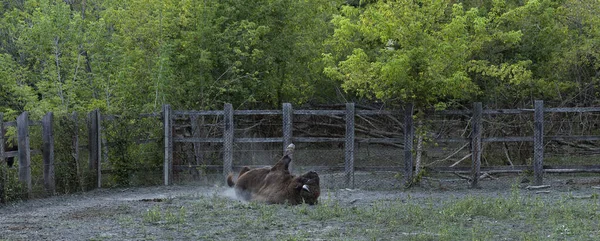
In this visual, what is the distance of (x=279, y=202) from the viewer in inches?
552

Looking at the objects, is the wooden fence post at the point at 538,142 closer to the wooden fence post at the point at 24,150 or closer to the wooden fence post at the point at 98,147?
the wooden fence post at the point at 98,147


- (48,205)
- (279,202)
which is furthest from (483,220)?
(48,205)

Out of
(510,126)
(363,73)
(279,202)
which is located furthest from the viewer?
(510,126)

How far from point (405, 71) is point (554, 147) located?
20.4 feet

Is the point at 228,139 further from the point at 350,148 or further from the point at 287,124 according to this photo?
the point at 350,148

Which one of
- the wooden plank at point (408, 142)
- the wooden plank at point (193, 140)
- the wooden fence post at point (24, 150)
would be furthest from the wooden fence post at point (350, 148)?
the wooden fence post at point (24, 150)

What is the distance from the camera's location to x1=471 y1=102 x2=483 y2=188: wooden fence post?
1788cm

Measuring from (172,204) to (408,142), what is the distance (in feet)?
19.9

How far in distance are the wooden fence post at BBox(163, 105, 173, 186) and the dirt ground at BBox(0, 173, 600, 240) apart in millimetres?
564

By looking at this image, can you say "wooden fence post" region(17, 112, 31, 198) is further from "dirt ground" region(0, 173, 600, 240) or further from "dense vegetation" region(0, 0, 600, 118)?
"dense vegetation" region(0, 0, 600, 118)

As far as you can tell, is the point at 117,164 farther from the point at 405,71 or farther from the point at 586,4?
the point at 586,4

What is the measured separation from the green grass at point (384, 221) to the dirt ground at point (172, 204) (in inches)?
2.6

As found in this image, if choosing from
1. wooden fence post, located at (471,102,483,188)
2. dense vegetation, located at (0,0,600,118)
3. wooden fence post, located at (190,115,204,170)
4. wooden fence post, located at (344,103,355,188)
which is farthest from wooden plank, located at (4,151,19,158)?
wooden fence post, located at (471,102,483,188)

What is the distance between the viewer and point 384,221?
11.5m
